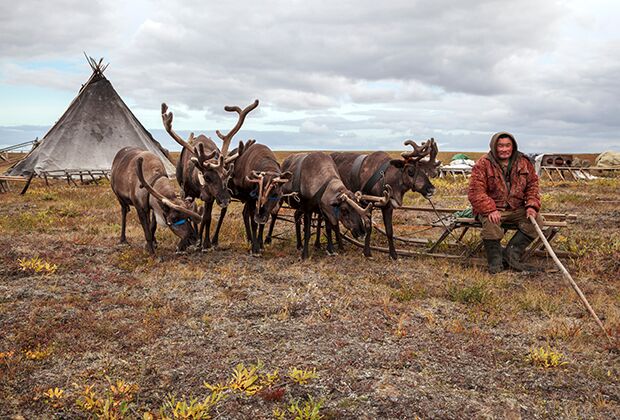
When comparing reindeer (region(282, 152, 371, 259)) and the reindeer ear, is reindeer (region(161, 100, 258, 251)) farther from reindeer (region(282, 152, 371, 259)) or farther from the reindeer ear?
the reindeer ear

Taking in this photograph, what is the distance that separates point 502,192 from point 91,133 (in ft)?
88.7

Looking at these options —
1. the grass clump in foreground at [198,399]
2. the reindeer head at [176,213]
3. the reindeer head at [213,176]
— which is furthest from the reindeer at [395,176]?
the grass clump in foreground at [198,399]

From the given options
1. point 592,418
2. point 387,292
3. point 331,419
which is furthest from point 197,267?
point 592,418

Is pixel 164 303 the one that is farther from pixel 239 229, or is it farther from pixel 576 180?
pixel 576 180

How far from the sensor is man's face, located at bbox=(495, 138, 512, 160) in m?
10.1

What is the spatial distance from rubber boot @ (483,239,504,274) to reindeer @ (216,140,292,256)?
15.1 ft

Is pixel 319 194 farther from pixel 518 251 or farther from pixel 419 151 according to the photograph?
pixel 518 251

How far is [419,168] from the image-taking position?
1166 centimetres

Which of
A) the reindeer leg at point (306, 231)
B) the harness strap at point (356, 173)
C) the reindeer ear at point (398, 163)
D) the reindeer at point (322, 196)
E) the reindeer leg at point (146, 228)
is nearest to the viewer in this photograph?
the reindeer at point (322, 196)

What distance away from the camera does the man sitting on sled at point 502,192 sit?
1011cm

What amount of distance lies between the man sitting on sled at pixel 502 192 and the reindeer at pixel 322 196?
7.78ft

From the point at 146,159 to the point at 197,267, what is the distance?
326 cm

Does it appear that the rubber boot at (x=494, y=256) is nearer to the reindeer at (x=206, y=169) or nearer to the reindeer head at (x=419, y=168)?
the reindeer head at (x=419, y=168)

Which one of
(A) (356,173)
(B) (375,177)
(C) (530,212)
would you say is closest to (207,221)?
(A) (356,173)
